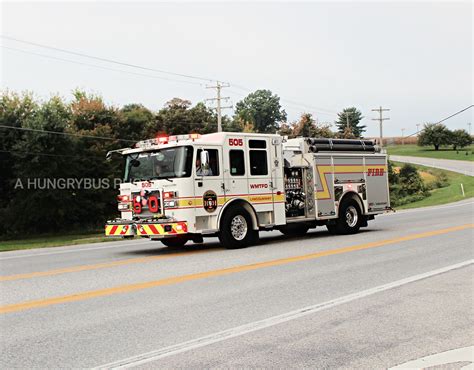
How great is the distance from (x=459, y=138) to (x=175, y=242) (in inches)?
3991

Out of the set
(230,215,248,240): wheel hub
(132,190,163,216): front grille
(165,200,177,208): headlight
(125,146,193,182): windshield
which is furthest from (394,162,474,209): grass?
(165,200,177,208): headlight

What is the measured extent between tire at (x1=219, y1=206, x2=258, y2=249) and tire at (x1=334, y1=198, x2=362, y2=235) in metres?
3.56

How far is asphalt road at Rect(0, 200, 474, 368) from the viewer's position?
541cm

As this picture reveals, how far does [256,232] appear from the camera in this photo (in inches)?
561

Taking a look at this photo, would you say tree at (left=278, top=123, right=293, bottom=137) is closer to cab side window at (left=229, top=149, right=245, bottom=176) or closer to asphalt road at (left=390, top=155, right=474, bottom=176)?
asphalt road at (left=390, top=155, right=474, bottom=176)

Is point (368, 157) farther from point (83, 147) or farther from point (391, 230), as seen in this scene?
point (83, 147)

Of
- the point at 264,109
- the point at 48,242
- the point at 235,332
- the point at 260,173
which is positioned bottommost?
the point at 48,242

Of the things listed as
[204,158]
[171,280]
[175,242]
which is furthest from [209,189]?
[171,280]

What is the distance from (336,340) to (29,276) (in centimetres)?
673

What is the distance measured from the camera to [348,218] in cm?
1708

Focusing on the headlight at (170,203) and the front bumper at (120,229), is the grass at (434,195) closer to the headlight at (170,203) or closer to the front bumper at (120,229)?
the front bumper at (120,229)

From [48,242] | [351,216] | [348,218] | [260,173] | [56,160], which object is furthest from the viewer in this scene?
[56,160]

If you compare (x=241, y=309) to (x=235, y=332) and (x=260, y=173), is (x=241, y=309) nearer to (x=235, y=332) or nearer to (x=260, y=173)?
(x=235, y=332)

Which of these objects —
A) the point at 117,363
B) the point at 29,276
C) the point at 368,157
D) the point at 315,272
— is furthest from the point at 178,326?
the point at 368,157
